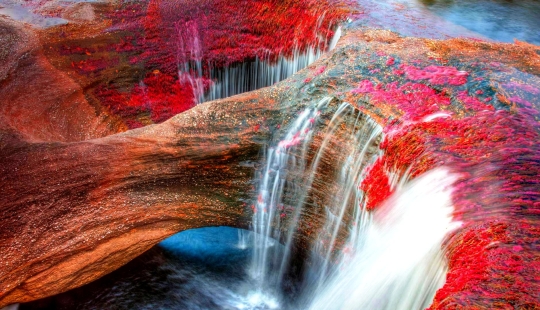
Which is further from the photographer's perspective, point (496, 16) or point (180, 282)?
point (496, 16)

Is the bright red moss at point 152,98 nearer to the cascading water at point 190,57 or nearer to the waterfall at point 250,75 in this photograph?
the cascading water at point 190,57

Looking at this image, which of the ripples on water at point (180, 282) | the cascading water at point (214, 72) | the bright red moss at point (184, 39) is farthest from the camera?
the cascading water at point (214, 72)

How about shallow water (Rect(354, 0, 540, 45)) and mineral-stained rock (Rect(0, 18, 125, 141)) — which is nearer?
mineral-stained rock (Rect(0, 18, 125, 141))

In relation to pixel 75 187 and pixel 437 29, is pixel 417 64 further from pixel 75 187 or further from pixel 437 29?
pixel 75 187

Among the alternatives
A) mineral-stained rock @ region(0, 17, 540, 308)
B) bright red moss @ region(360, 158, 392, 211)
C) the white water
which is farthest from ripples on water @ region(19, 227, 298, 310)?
bright red moss @ region(360, 158, 392, 211)

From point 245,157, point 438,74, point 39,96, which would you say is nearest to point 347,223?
point 245,157

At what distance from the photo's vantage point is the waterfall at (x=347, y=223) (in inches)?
108

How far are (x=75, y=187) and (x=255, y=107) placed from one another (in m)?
1.89

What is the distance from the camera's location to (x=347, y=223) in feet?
12.8

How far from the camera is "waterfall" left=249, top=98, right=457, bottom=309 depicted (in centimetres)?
273

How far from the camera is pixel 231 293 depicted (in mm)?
4555

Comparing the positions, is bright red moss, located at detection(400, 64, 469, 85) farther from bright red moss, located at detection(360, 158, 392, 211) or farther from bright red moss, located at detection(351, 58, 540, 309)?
bright red moss, located at detection(360, 158, 392, 211)

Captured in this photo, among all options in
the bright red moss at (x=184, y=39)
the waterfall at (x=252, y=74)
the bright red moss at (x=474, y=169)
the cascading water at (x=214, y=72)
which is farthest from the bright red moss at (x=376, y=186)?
the cascading water at (x=214, y=72)

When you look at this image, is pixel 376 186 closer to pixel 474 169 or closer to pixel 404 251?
pixel 404 251
